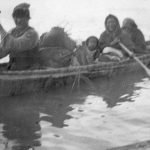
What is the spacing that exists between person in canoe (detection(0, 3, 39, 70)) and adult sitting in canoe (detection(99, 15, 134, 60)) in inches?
96.6

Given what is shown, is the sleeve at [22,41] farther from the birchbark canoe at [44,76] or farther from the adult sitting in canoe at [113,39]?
the adult sitting in canoe at [113,39]

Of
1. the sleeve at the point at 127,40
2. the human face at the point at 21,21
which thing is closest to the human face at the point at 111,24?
the sleeve at the point at 127,40

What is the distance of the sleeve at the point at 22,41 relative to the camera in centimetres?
719

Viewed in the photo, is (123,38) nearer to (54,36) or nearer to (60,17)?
(54,36)

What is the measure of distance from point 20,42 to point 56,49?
1061mm

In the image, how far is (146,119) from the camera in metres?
5.81

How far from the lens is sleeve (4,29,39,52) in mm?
7189

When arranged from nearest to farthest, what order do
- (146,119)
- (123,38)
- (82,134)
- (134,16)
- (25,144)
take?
(25,144) → (82,134) → (146,119) → (123,38) → (134,16)

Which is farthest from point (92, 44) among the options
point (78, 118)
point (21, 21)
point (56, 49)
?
point (78, 118)

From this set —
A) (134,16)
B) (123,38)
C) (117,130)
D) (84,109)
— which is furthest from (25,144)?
(134,16)

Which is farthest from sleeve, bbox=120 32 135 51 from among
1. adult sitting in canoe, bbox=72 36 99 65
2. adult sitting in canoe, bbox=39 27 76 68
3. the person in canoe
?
the person in canoe

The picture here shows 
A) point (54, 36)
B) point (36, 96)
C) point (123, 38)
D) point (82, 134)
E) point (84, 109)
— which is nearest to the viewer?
point (82, 134)

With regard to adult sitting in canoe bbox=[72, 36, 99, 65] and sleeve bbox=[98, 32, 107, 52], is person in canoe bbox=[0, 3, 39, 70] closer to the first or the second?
adult sitting in canoe bbox=[72, 36, 99, 65]

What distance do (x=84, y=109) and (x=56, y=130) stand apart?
3.74 ft
